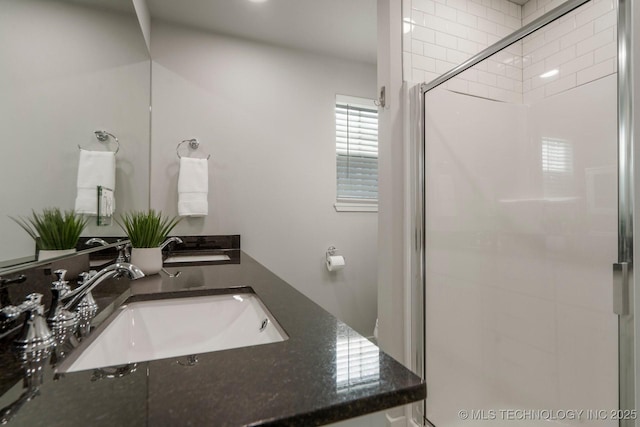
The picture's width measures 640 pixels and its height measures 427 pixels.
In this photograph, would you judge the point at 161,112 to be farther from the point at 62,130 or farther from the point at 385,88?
the point at 385,88

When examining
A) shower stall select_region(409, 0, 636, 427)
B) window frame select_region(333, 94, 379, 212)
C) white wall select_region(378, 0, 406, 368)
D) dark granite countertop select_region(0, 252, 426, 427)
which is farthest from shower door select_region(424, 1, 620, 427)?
dark granite countertop select_region(0, 252, 426, 427)

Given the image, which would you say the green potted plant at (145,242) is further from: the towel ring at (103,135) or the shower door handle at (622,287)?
the shower door handle at (622,287)

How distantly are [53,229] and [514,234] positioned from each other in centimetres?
196

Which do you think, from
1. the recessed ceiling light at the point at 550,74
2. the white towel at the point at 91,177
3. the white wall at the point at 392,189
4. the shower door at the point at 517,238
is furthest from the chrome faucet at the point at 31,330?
the recessed ceiling light at the point at 550,74

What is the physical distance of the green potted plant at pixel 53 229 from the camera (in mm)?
737

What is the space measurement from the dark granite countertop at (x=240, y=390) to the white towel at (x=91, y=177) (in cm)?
65

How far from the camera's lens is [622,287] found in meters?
0.90

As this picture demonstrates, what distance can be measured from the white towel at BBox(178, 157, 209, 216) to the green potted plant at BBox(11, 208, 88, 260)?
0.98 m

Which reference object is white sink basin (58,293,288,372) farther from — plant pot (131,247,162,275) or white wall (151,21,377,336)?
white wall (151,21,377,336)

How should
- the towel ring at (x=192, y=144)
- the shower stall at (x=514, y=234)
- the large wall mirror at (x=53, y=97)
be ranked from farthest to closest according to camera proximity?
the towel ring at (x=192, y=144)
the shower stall at (x=514, y=234)
the large wall mirror at (x=53, y=97)

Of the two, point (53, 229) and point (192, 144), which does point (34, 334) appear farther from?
point (192, 144)

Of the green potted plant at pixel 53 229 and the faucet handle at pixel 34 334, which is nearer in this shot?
Answer: the faucet handle at pixel 34 334

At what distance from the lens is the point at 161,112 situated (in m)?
2.00

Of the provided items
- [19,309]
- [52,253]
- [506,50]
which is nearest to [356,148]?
[506,50]
